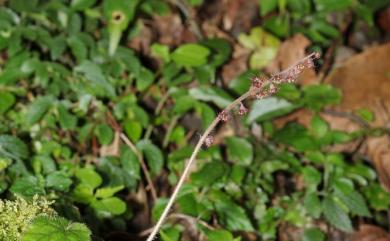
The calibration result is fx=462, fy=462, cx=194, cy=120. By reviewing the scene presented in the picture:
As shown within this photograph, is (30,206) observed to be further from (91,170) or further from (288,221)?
(288,221)

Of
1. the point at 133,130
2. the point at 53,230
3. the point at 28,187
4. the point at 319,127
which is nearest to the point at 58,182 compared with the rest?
the point at 28,187

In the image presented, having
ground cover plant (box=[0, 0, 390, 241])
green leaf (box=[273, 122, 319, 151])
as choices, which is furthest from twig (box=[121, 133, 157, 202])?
green leaf (box=[273, 122, 319, 151])

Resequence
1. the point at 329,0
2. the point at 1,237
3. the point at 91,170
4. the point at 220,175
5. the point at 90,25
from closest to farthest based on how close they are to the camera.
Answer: the point at 1,237 < the point at 91,170 < the point at 220,175 < the point at 90,25 < the point at 329,0

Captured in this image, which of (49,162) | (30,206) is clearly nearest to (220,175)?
(49,162)

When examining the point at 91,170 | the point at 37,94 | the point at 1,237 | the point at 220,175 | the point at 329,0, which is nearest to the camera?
the point at 1,237

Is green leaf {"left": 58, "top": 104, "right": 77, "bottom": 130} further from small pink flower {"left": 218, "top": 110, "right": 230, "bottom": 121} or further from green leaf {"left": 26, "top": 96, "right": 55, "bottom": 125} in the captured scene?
small pink flower {"left": 218, "top": 110, "right": 230, "bottom": 121}
